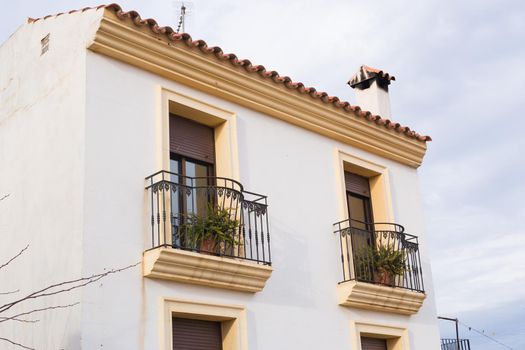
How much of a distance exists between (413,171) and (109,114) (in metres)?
6.25

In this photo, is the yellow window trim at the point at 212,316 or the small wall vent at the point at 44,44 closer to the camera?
the yellow window trim at the point at 212,316

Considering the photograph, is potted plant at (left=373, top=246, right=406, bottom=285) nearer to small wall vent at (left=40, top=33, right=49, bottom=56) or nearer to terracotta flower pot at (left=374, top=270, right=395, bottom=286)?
terracotta flower pot at (left=374, top=270, right=395, bottom=286)

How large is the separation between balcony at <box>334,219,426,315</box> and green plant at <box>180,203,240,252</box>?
2.32 meters

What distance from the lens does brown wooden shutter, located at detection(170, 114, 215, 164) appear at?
34.0ft

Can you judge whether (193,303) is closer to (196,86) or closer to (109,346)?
(109,346)

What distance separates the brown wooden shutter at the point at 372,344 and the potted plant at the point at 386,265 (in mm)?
880

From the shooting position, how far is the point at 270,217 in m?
10.8

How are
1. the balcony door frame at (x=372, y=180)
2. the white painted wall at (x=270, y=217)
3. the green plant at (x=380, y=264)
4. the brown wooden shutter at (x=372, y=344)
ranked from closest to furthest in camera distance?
the white painted wall at (x=270, y=217) → the green plant at (x=380, y=264) → the brown wooden shutter at (x=372, y=344) → the balcony door frame at (x=372, y=180)

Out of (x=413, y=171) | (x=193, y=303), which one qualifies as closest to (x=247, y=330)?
(x=193, y=303)

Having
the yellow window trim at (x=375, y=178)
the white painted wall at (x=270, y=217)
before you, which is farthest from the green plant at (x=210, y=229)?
the yellow window trim at (x=375, y=178)

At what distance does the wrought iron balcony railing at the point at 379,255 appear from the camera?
11.6m

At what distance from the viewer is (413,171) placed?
45.6 ft

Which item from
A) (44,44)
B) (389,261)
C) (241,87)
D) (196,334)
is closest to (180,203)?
(196,334)

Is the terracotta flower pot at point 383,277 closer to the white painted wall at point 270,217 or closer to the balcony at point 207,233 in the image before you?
the white painted wall at point 270,217
